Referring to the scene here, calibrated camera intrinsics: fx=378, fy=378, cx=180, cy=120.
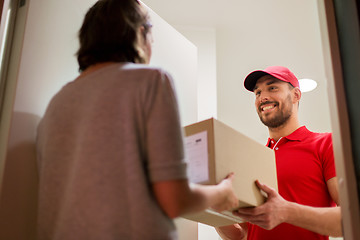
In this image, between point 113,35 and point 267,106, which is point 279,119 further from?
point 113,35

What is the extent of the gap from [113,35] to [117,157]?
10.6 inches

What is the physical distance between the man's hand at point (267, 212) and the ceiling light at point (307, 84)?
2132 millimetres

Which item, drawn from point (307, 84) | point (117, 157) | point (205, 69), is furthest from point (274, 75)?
point (307, 84)

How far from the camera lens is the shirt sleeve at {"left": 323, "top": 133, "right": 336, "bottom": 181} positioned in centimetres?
149

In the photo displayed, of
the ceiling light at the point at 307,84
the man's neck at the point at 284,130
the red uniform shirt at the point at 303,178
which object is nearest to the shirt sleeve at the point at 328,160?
the red uniform shirt at the point at 303,178

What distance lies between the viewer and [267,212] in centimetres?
116

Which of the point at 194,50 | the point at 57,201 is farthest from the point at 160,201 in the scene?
the point at 194,50

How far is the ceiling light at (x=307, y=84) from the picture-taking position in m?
3.15

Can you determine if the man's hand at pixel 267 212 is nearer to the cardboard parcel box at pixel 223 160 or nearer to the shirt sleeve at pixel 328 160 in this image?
the cardboard parcel box at pixel 223 160

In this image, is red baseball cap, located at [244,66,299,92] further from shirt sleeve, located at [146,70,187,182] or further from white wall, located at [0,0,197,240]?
shirt sleeve, located at [146,70,187,182]

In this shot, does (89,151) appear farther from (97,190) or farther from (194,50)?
(194,50)

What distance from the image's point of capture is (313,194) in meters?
1.49

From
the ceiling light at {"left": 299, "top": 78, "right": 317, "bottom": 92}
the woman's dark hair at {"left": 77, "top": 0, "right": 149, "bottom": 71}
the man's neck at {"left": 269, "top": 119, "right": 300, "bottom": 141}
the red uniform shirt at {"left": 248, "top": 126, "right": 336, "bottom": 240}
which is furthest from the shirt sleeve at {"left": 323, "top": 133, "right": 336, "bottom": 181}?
the ceiling light at {"left": 299, "top": 78, "right": 317, "bottom": 92}

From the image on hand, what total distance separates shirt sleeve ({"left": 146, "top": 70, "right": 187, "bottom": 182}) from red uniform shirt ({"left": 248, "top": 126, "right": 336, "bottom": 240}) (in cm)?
93
